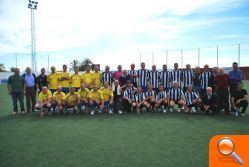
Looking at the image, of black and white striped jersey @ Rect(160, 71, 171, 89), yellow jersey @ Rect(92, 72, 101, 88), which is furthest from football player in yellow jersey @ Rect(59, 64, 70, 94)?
black and white striped jersey @ Rect(160, 71, 171, 89)

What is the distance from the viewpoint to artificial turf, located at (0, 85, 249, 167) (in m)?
4.31

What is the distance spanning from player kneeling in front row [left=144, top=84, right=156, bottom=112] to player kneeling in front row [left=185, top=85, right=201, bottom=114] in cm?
123

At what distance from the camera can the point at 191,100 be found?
383 inches

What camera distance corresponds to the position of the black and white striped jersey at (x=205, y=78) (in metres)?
9.87

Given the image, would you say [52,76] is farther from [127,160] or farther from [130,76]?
[127,160]

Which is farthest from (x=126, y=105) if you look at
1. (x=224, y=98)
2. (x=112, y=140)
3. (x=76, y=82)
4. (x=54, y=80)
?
(x=112, y=140)

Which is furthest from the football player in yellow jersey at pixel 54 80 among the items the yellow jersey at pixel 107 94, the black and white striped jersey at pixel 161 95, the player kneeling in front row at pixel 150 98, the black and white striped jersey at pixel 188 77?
the black and white striped jersey at pixel 188 77

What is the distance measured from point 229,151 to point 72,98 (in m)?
8.81

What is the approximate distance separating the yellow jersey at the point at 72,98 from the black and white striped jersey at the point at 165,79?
134 inches

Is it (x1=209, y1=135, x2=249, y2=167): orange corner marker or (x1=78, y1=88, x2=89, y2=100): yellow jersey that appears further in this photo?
(x1=78, y1=88, x2=89, y2=100): yellow jersey

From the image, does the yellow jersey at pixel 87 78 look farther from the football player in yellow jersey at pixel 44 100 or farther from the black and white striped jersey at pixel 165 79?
the black and white striped jersey at pixel 165 79

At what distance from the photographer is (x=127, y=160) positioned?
427 cm

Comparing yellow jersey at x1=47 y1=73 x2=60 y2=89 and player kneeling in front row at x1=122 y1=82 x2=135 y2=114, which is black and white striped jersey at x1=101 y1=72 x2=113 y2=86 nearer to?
player kneeling in front row at x1=122 y1=82 x2=135 y2=114

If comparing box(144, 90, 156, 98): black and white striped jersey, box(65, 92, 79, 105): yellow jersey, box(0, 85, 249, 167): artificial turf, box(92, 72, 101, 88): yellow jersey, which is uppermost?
box(92, 72, 101, 88): yellow jersey
